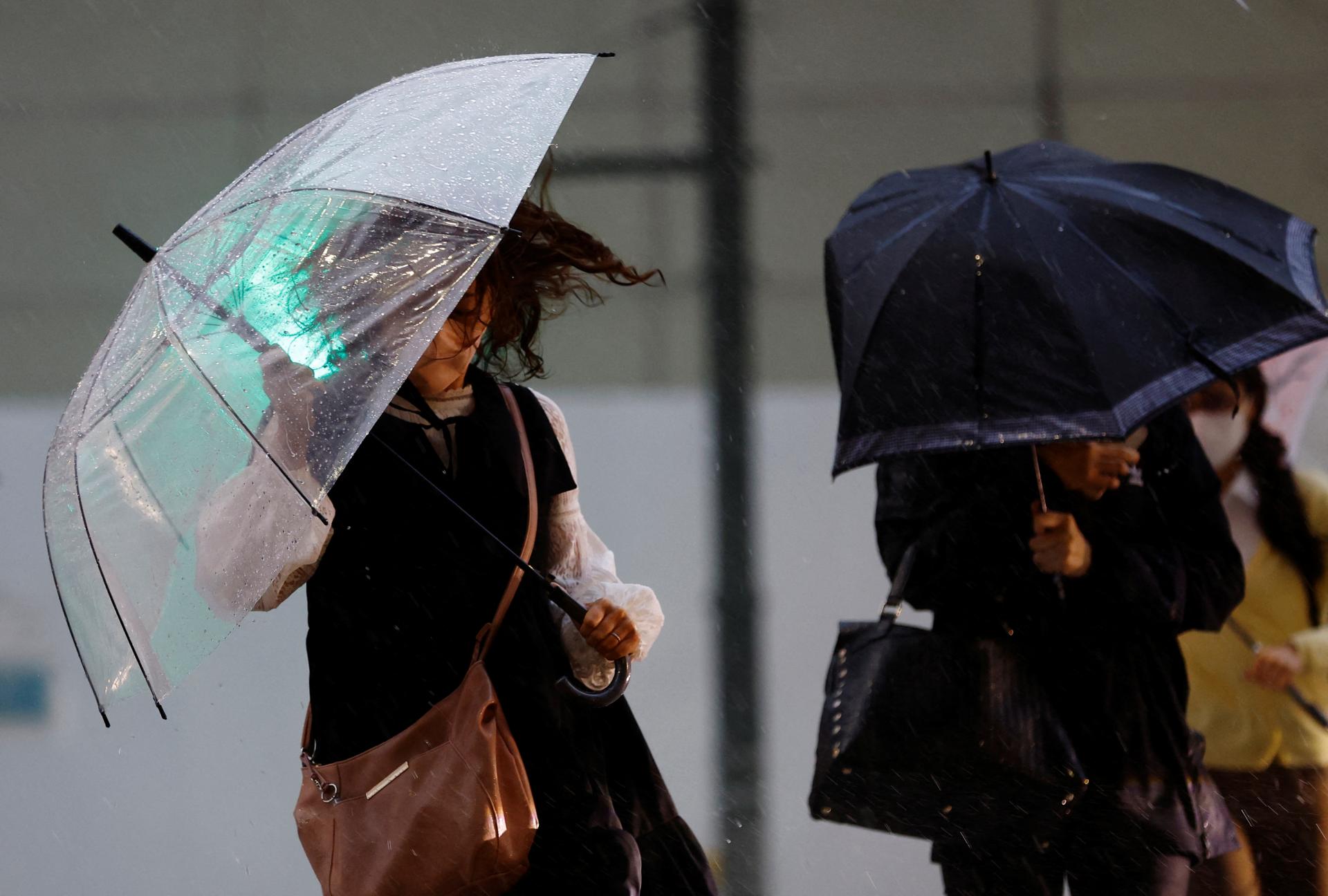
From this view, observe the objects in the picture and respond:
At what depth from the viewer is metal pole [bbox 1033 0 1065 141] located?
578cm

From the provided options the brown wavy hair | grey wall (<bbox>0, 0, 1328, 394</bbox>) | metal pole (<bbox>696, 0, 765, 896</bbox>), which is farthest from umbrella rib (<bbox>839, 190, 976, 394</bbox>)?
grey wall (<bbox>0, 0, 1328, 394</bbox>)

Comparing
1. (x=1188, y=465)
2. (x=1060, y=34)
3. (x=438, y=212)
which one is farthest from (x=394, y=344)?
(x=1060, y=34)

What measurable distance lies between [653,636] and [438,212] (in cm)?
76

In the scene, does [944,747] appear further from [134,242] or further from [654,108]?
[654,108]

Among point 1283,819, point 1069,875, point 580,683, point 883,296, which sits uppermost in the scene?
point 883,296

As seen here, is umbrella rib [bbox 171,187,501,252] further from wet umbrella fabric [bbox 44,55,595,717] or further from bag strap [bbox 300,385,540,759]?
bag strap [bbox 300,385,540,759]

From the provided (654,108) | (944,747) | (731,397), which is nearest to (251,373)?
(944,747)

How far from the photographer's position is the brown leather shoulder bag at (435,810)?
7.39 ft

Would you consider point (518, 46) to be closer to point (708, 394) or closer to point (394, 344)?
point (708, 394)

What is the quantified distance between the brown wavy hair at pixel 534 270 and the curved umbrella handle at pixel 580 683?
0.46 meters

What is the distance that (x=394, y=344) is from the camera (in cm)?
205

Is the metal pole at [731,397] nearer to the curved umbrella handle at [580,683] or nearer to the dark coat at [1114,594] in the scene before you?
the dark coat at [1114,594]

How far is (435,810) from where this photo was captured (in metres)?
2.25

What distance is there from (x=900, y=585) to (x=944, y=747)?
0.30 metres
